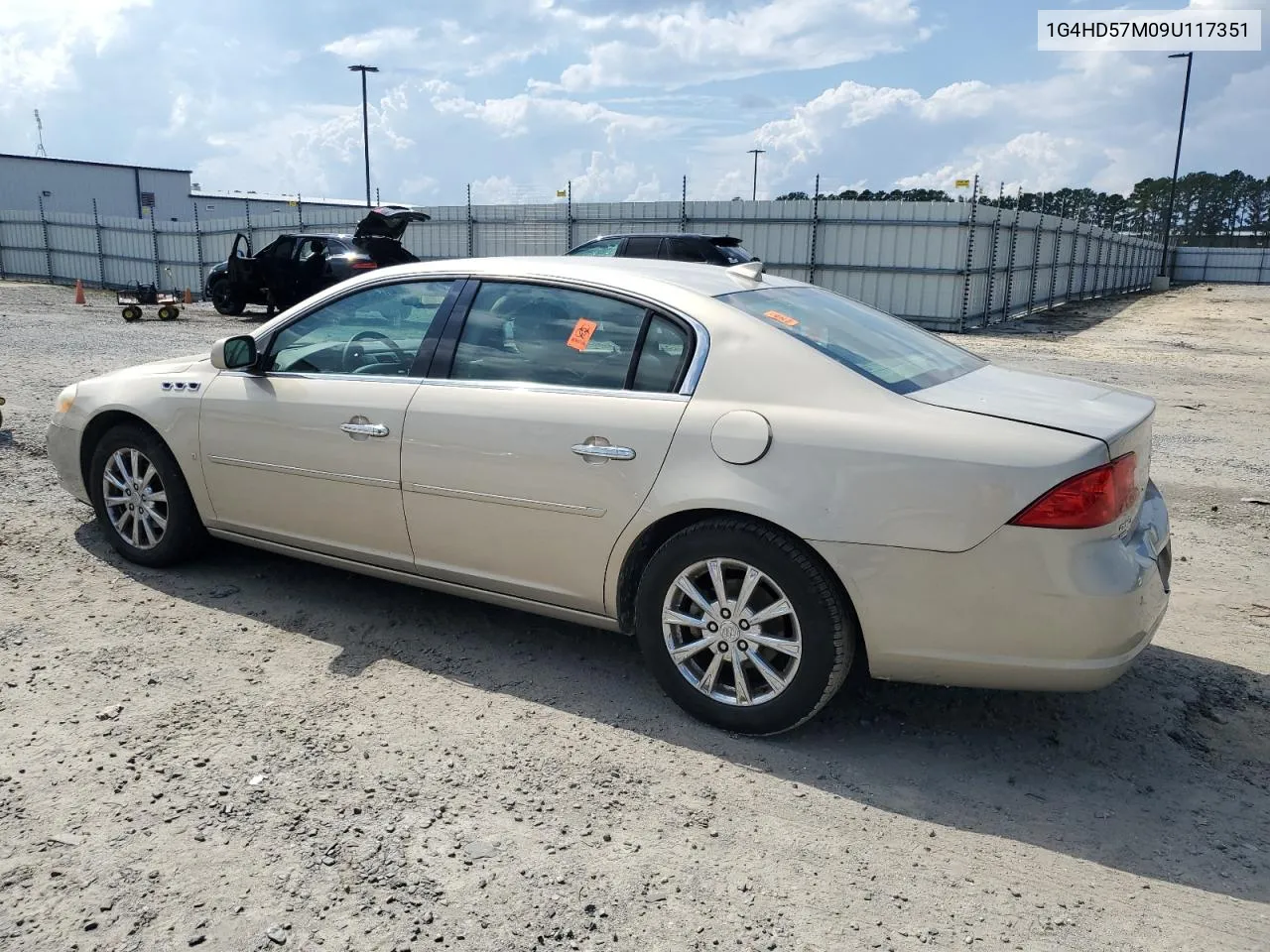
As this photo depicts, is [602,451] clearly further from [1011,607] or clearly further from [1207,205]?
[1207,205]

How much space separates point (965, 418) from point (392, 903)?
83.7 inches

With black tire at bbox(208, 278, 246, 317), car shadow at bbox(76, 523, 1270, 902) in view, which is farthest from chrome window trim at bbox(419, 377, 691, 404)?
black tire at bbox(208, 278, 246, 317)

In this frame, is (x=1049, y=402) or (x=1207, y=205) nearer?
(x=1049, y=402)

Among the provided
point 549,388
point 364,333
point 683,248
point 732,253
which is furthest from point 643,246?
point 549,388

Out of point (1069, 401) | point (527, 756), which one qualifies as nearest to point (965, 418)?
point (1069, 401)

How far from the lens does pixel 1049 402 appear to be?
10.9 ft

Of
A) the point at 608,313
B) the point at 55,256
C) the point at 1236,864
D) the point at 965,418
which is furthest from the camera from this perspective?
the point at 55,256

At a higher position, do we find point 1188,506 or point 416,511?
point 416,511

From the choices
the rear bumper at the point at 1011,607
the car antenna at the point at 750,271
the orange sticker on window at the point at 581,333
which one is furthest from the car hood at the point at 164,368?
the rear bumper at the point at 1011,607

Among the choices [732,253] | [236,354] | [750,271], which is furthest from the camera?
[732,253]

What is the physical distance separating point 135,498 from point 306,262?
48.0 ft

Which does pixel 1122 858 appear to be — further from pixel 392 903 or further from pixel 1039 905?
pixel 392 903

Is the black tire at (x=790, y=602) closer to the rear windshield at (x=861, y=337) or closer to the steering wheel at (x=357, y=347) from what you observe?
the rear windshield at (x=861, y=337)

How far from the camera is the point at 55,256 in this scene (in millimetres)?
33938
